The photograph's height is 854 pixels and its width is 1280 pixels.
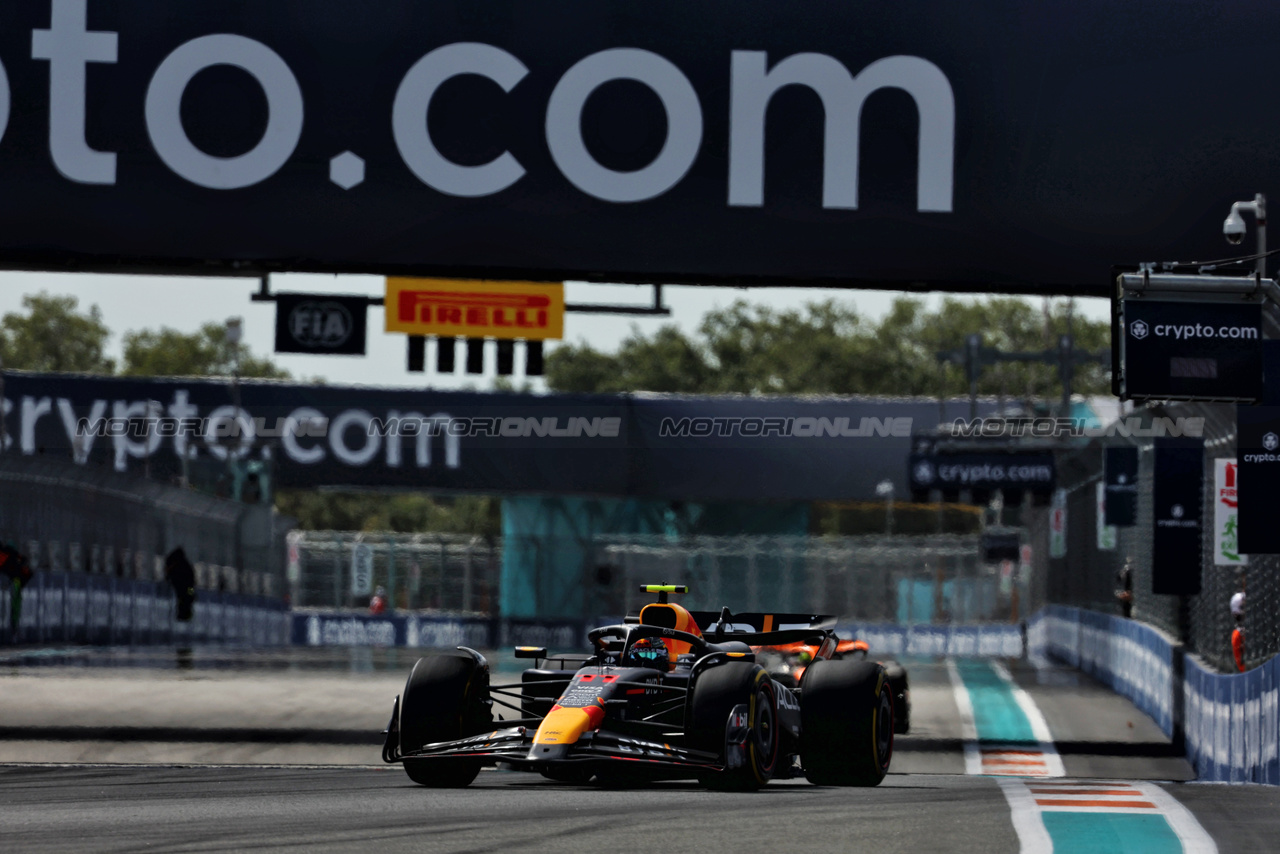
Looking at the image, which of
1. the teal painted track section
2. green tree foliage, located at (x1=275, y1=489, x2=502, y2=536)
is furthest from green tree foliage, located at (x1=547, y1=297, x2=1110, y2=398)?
the teal painted track section

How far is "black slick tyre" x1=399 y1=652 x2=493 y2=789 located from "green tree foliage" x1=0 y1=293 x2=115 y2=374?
345 feet

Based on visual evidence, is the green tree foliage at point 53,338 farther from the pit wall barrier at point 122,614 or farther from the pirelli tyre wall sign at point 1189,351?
the pirelli tyre wall sign at point 1189,351

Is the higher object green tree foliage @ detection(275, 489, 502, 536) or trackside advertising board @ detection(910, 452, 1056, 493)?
trackside advertising board @ detection(910, 452, 1056, 493)

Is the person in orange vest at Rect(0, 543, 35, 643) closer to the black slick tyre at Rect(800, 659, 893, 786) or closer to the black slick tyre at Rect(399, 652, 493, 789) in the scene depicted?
the black slick tyre at Rect(399, 652, 493, 789)

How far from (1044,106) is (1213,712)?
4558mm

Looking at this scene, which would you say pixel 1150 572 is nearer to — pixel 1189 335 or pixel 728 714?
pixel 1189 335

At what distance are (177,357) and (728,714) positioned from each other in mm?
110159

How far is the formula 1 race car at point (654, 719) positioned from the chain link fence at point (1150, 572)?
3730 millimetres

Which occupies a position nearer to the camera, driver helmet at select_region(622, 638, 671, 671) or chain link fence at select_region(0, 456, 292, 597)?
driver helmet at select_region(622, 638, 671, 671)

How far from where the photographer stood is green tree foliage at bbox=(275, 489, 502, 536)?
111 m

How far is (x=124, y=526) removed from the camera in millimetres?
31109

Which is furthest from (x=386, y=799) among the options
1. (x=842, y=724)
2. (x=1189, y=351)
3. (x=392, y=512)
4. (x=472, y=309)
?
(x=392, y=512)

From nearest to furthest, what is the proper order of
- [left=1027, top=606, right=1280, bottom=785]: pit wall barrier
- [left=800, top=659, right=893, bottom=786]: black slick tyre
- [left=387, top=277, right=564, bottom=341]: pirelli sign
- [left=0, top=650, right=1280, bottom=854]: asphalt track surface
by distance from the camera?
[left=0, top=650, right=1280, bottom=854]: asphalt track surface
[left=800, top=659, right=893, bottom=786]: black slick tyre
[left=1027, top=606, right=1280, bottom=785]: pit wall barrier
[left=387, top=277, right=564, bottom=341]: pirelli sign

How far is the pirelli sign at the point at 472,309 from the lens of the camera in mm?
15328
